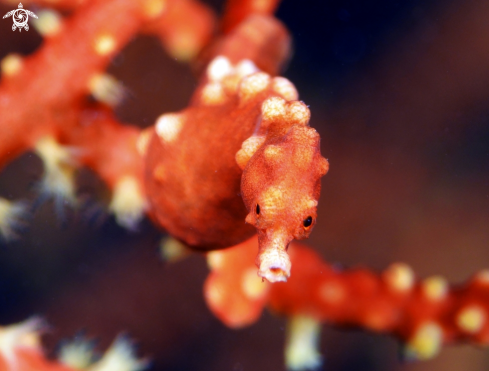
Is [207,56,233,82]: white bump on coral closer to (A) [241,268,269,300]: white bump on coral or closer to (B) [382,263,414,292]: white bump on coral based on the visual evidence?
(A) [241,268,269,300]: white bump on coral

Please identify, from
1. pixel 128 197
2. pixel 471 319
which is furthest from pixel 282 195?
pixel 471 319

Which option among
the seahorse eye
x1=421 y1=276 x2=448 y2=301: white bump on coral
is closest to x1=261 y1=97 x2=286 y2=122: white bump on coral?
the seahorse eye

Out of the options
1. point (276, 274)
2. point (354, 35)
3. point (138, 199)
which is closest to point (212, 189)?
point (276, 274)

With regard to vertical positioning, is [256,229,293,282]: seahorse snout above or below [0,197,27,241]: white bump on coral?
below

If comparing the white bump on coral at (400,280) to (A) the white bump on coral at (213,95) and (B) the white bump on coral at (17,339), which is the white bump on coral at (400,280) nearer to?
(A) the white bump on coral at (213,95)

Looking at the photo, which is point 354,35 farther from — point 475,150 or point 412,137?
point 475,150
